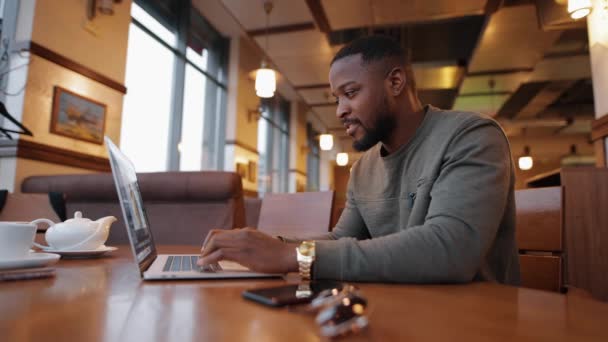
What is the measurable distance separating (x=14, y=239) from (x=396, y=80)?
3.31 feet

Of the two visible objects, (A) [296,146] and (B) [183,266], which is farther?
(A) [296,146]

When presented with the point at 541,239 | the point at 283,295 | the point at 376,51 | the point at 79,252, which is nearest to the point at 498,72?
the point at 541,239

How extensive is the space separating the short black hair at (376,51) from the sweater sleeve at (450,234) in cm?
36

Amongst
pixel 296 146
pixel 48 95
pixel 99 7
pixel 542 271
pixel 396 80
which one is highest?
pixel 99 7

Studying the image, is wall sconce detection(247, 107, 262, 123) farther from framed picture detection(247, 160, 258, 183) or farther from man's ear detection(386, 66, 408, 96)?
man's ear detection(386, 66, 408, 96)

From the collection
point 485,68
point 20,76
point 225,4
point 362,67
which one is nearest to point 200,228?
point 362,67

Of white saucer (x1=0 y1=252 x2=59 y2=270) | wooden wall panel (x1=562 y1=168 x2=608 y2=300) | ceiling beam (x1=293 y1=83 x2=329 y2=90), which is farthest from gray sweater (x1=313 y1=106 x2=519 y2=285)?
ceiling beam (x1=293 y1=83 x2=329 y2=90)

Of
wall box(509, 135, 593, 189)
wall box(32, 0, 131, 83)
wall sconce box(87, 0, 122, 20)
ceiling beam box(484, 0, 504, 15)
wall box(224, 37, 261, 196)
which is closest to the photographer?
wall box(32, 0, 131, 83)

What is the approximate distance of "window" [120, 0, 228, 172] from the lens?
177 inches

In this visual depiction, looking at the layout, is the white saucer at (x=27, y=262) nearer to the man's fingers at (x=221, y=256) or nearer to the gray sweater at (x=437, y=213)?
the man's fingers at (x=221, y=256)

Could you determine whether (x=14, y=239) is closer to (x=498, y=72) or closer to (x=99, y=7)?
(x=99, y=7)

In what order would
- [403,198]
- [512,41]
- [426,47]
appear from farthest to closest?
1. [426,47]
2. [512,41]
3. [403,198]

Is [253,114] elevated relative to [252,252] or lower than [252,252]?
elevated

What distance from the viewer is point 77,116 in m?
3.51
